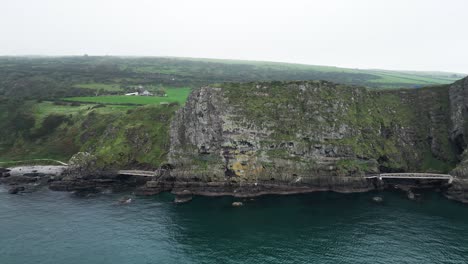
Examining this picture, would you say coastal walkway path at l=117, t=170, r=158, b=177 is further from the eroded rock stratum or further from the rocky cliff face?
the rocky cliff face

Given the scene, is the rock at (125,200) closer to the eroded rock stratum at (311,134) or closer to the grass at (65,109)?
the eroded rock stratum at (311,134)

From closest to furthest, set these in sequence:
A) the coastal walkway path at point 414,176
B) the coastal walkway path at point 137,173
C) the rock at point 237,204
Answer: the rock at point 237,204, the coastal walkway path at point 414,176, the coastal walkway path at point 137,173

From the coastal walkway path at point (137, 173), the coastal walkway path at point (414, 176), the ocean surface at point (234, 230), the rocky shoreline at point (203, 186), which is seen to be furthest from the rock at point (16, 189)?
the coastal walkway path at point (414, 176)

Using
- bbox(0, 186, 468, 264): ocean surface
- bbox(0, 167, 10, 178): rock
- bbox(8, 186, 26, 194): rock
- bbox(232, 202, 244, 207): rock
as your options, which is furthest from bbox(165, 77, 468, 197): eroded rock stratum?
bbox(0, 167, 10, 178): rock

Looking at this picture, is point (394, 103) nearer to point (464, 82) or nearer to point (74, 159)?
point (464, 82)

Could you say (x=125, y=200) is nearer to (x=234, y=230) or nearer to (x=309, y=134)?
(x=234, y=230)

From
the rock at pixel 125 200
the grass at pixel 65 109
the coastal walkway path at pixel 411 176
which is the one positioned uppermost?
the grass at pixel 65 109

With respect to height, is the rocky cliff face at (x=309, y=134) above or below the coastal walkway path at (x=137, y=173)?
above

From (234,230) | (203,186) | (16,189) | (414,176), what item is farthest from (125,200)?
(414,176)
